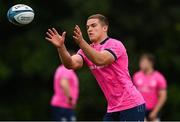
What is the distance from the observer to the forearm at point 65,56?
8.28 m

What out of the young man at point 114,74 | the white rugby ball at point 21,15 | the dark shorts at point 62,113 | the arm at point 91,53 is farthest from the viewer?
the dark shorts at point 62,113

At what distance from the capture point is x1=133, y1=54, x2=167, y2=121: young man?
43.3ft

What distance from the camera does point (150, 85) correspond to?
13258mm

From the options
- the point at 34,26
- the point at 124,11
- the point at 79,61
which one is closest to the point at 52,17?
the point at 34,26

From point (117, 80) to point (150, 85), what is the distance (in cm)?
457

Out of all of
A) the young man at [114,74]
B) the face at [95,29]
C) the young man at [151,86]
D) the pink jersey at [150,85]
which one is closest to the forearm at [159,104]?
the young man at [151,86]

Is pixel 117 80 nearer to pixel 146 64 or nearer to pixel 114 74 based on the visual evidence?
pixel 114 74

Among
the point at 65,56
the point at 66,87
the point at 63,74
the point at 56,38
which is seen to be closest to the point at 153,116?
the point at 66,87

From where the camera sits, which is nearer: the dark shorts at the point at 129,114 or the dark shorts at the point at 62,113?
the dark shorts at the point at 129,114

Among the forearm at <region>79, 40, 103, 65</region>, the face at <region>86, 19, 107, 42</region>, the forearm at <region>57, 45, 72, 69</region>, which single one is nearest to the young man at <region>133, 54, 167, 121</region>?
the face at <region>86, 19, 107, 42</region>

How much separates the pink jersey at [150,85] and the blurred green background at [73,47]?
23.9 ft

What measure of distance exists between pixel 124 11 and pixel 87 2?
200 centimetres

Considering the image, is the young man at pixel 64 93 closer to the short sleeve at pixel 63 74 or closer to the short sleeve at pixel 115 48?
the short sleeve at pixel 63 74

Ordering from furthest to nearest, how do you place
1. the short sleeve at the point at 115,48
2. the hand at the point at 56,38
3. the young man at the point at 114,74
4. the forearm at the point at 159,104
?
1. the forearm at the point at 159,104
2. the young man at the point at 114,74
3. the short sleeve at the point at 115,48
4. the hand at the point at 56,38
